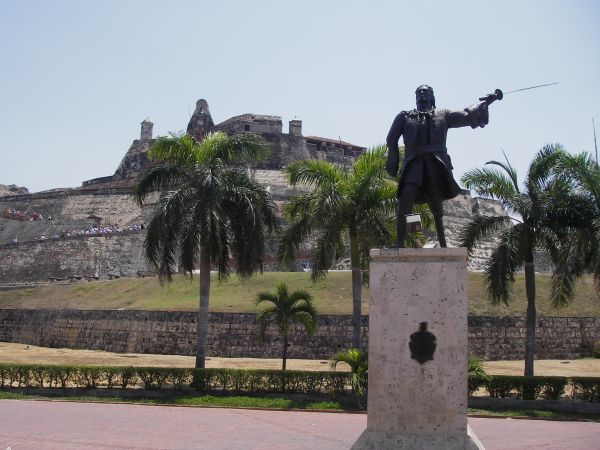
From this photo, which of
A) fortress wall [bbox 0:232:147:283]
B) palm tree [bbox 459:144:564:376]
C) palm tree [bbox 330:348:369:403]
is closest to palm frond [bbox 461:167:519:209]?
palm tree [bbox 459:144:564:376]

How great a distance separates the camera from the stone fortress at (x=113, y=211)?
138ft

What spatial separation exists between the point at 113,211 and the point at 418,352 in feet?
164

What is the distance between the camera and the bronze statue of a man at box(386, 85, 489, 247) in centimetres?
698

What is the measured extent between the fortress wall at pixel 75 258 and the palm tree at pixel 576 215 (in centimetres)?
2996

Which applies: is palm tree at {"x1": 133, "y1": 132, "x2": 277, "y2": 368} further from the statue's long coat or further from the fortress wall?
the fortress wall

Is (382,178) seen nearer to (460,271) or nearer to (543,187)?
(543,187)

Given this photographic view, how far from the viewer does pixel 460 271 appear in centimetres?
632

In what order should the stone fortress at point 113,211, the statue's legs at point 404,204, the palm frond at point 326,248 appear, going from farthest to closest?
1. the stone fortress at point 113,211
2. the palm frond at point 326,248
3. the statue's legs at point 404,204

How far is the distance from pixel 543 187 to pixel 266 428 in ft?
27.2

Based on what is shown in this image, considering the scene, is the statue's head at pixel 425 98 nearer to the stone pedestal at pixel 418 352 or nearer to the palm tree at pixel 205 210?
the stone pedestal at pixel 418 352

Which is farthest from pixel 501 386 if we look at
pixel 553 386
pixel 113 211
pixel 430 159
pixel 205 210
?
→ pixel 113 211

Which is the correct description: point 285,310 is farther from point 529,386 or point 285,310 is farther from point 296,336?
point 296,336

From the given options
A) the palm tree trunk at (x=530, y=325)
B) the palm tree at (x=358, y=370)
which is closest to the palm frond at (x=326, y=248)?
the palm tree at (x=358, y=370)

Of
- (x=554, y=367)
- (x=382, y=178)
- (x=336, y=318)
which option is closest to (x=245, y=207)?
(x=382, y=178)
